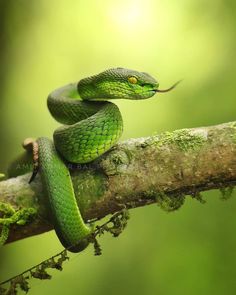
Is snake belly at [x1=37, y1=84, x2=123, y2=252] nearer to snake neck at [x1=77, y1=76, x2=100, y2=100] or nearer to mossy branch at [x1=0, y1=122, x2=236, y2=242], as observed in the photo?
mossy branch at [x1=0, y1=122, x2=236, y2=242]

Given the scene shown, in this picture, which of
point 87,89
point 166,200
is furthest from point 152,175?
point 87,89

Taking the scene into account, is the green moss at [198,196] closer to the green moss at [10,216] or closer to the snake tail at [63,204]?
the snake tail at [63,204]

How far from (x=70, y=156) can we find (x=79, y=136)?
121 millimetres

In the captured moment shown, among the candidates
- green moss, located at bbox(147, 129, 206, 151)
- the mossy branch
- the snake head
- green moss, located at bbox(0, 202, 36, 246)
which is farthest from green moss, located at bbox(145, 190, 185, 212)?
the snake head

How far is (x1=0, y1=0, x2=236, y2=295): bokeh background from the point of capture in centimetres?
522

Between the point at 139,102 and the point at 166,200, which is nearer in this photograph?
the point at 166,200

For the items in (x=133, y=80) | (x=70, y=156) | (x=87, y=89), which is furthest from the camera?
(x=87, y=89)

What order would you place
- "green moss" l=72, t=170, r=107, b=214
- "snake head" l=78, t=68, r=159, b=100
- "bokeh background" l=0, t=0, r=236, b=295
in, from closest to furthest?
"green moss" l=72, t=170, r=107, b=214, "snake head" l=78, t=68, r=159, b=100, "bokeh background" l=0, t=0, r=236, b=295

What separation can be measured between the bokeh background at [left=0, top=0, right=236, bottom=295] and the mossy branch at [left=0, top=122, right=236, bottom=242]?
8.47 feet

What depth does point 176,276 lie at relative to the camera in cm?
522

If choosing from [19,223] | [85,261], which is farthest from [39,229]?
[85,261]

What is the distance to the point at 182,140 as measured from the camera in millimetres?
2172

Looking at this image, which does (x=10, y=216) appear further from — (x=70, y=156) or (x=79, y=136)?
(x=79, y=136)

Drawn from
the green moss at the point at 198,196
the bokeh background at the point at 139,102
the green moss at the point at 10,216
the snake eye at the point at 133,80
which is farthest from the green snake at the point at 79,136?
the bokeh background at the point at 139,102
